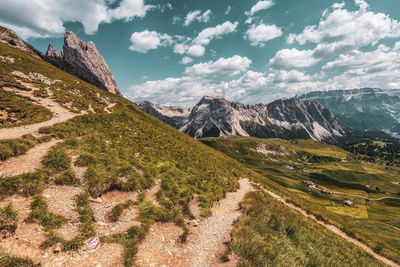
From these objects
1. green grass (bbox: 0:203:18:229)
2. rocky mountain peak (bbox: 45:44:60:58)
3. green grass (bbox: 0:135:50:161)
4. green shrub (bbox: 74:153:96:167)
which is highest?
rocky mountain peak (bbox: 45:44:60:58)

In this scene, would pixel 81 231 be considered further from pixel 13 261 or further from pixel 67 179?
pixel 67 179

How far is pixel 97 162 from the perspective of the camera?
14.6 meters

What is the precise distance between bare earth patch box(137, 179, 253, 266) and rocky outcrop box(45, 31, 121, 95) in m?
133

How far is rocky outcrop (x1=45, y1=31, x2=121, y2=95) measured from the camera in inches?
4570

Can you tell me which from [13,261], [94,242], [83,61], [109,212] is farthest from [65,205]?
[83,61]

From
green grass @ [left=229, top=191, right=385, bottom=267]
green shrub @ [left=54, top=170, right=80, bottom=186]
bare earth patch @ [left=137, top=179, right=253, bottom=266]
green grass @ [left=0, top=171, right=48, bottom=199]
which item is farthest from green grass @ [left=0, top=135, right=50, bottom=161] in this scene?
green grass @ [left=229, top=191, right=385, bottom=267]

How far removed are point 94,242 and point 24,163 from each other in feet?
31.0

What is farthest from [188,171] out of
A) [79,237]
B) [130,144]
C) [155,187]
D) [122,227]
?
[79,237]

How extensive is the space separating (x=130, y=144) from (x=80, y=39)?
541 feet

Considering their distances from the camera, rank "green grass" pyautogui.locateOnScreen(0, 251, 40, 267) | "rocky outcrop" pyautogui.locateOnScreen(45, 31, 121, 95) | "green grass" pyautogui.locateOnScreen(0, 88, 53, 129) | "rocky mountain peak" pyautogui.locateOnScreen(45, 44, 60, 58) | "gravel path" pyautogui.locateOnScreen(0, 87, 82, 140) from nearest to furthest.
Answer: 1. "green grass" pyautogui.locateOnScreen(0, 251, 40, 267)
2. "gravel path" pyautogui.locateOnScreen(0, 87, 82, 140)
3. "green grass" pyautogui.locateOnScreen(0, 88, 53, 129)
4. "rocky outcrop" pyautogui.locateOnScreen(45, 31, 121, 95)
5. "rocky mountain peak" pyautogui.locateOnScreen(45, 44, 60, 58)

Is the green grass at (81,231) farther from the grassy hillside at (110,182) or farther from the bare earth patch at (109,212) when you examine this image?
the bare earth patch at (109,212)

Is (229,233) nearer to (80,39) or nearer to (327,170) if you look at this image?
(80,39)

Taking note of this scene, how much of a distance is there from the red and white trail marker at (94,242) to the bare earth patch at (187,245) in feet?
7.03

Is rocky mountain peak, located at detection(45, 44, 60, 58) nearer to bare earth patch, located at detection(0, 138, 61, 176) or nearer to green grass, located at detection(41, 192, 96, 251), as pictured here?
bare earth patch, located at detection(0, 138, 61, 176)
